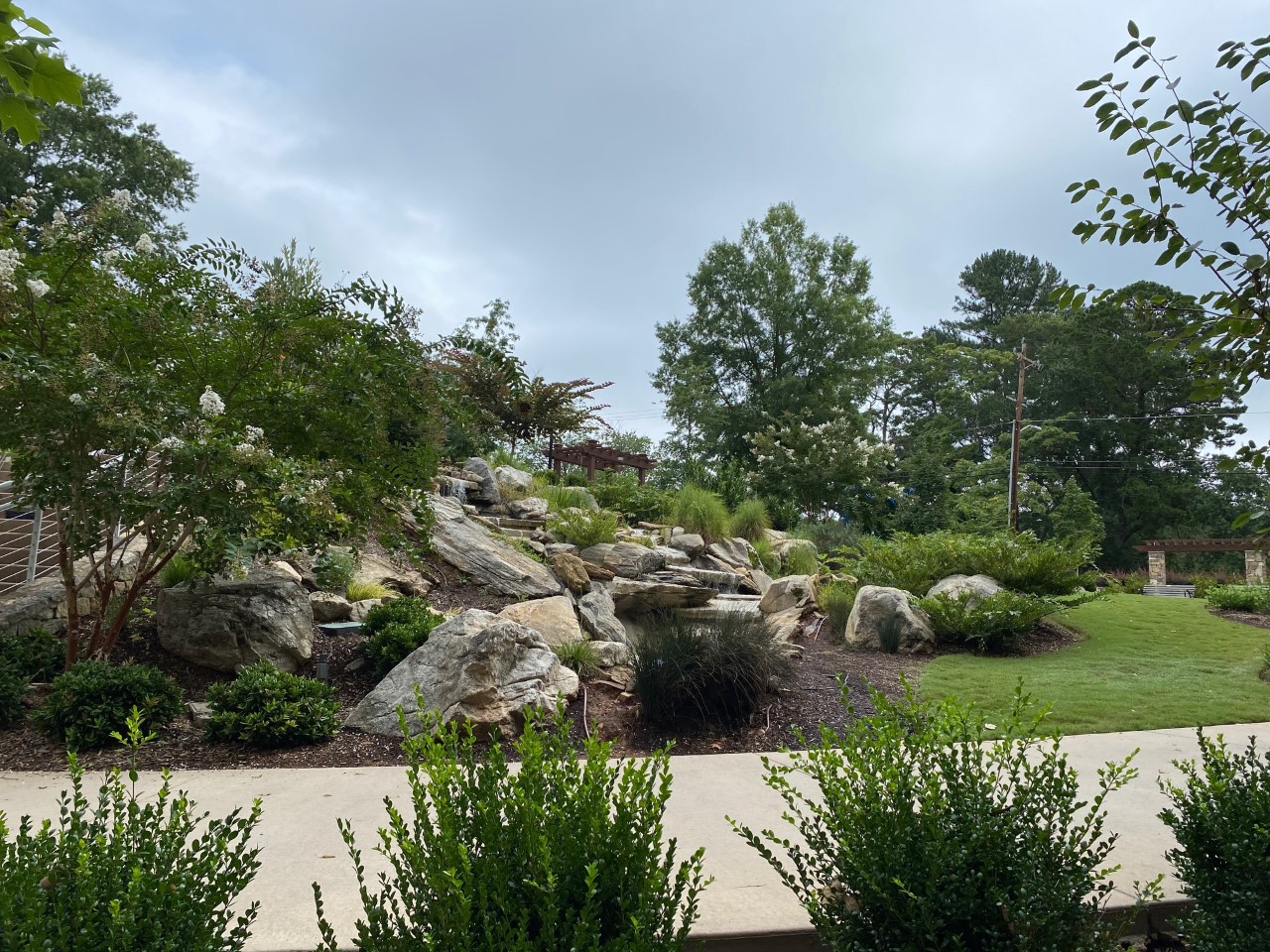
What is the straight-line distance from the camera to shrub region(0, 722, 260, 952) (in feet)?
4.45

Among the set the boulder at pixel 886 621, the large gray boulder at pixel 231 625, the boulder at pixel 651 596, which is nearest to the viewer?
the large gray boulder at pixel 231 625

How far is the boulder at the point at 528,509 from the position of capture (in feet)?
37.5

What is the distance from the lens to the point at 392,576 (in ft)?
25.0

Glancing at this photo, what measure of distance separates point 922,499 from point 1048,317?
2017cm

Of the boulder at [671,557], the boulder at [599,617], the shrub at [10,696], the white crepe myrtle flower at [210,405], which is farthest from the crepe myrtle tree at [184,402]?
the boulder at [671,557]

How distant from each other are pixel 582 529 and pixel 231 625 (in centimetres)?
535

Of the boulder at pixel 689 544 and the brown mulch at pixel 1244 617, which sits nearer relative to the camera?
the brown mulch at pixel 1244 617

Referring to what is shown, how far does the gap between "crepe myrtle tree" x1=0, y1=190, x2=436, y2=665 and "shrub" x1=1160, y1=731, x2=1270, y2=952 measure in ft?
13.8

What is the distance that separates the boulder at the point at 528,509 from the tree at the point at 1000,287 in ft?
108

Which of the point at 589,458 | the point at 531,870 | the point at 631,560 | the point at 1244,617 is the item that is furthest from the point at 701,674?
the point at 589,458

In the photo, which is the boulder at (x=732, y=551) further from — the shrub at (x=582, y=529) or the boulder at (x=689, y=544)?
the shrub at (x=582, y=529)

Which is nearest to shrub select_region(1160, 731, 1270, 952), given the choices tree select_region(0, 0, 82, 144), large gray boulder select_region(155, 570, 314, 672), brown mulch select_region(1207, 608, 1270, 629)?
tree select_region(0, 0, 82, 144)

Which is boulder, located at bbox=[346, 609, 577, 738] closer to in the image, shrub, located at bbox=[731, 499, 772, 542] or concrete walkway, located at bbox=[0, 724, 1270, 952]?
concrete walkway, located at bbox=[0, 724, 1270, 952]

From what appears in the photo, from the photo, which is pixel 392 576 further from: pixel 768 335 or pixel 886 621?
pixel 768 335
